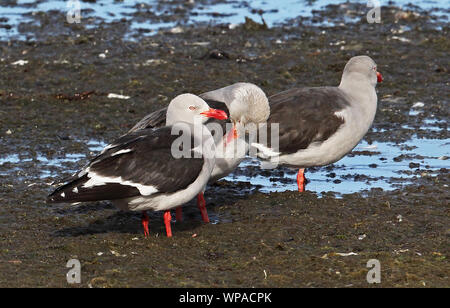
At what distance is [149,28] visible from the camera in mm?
16812

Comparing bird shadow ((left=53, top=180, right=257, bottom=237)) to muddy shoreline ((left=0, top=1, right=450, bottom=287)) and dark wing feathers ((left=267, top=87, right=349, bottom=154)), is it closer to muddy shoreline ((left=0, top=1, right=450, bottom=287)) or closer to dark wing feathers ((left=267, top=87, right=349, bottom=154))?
muddy shoreline ((left=0, top=1, right=450, bottom=287))

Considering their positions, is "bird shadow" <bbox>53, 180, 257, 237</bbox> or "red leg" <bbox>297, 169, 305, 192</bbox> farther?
"red leg" <bbox>297, 169, 305, 192</bbox>

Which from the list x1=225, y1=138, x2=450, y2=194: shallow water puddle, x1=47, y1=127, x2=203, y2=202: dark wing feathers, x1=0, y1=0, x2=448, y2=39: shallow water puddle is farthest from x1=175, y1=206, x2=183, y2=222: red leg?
x1=0, y1=0, x2=448, y2=39: shallow water puddle

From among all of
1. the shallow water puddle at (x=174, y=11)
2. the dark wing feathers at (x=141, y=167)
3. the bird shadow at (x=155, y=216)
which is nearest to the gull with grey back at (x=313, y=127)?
the bird shadow at (x=155, y=216)

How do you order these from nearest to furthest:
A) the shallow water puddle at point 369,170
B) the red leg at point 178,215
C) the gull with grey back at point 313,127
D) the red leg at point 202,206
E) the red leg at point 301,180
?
the red leg at point 202,206 → the red leg at point 178,215 → the gull with grey back at point 313,127 → the red leg at point 301,180 → the shallow water puddle at point 369,170

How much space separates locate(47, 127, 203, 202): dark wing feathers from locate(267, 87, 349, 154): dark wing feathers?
1786mm

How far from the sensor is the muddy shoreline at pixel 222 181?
7.02m

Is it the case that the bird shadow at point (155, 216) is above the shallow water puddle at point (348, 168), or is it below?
above

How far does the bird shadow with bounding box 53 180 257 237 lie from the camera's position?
8.20 meters

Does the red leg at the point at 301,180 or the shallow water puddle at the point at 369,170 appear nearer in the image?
the red leg at the point at 301,180

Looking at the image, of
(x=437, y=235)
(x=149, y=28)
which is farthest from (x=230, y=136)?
(x=149, y=28)

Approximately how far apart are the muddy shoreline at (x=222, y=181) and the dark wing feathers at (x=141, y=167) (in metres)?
0.49

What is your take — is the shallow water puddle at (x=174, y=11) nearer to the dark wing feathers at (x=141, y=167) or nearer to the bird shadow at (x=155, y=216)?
the bird shadow at (x=155, y=216)

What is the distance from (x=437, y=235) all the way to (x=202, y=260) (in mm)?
2107
